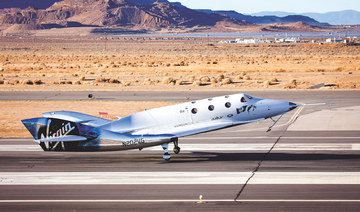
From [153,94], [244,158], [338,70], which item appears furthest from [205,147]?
[338,70]

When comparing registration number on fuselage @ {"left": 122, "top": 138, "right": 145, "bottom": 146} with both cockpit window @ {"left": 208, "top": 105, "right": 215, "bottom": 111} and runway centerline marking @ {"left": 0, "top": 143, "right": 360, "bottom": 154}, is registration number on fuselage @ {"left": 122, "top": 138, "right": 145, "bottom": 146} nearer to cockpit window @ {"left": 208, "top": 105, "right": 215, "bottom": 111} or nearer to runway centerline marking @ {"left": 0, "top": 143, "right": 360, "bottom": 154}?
cockpit window @ {"left": 208, "top": 105, "right": 215, "bottom": 111}

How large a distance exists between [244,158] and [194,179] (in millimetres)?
4458

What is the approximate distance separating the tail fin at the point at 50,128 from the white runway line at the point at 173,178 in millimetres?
1685

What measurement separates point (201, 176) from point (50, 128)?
6.89 metres

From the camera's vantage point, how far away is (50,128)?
21031 mm

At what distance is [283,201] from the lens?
1638 centimetres

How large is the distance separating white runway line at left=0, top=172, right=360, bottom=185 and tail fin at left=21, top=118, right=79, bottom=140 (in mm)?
1685

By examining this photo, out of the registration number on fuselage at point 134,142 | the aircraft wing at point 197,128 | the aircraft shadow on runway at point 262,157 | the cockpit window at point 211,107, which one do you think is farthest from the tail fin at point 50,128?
the cockpit window at point 211,107

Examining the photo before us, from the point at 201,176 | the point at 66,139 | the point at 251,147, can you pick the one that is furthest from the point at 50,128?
the point at 251,147

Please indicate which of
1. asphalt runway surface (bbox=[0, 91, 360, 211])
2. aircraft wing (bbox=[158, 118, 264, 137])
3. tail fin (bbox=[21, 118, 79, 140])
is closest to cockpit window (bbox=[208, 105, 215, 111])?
aircraft wing (bbox=[158, 118, 264, 137])

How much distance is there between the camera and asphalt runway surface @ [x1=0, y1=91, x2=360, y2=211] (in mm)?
16469

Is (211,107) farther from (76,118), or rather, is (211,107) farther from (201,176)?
(76,118)

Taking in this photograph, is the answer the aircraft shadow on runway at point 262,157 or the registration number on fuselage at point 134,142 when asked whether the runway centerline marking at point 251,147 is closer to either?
the aircraft shadow on runway at point 262,157

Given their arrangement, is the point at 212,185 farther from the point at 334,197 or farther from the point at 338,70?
the point at 338,70
